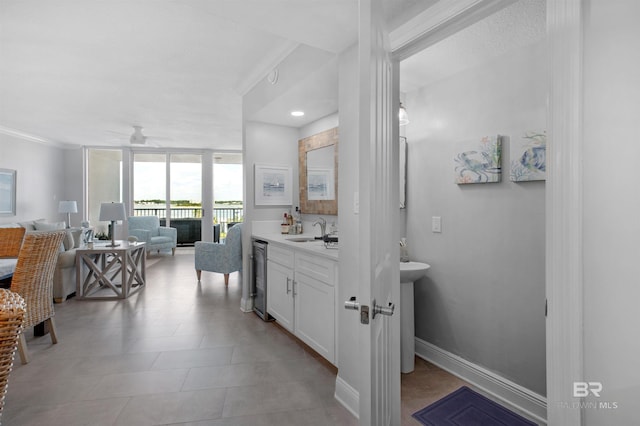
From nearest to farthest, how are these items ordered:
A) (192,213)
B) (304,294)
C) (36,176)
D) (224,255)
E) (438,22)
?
(438,22), (304,294), (224,255), (36,176), (192,213)

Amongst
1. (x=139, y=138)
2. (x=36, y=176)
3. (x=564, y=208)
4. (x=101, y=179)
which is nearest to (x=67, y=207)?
(x=36, y=176)

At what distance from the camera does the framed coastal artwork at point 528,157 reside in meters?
2.03

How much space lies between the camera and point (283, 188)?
4.07m

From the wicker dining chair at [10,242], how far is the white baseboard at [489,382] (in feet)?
14.1

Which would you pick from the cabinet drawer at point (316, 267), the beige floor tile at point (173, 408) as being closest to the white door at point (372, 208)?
the cabinet drawer at point (316, 267)

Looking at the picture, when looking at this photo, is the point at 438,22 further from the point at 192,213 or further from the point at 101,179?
the point at 101,179

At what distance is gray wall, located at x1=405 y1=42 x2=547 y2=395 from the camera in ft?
6.81

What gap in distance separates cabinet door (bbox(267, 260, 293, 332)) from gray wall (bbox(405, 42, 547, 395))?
1.14m

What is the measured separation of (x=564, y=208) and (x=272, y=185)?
321 cm

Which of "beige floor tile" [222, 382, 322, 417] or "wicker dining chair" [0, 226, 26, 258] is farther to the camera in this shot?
"wicker dining chair" [0, 226, 26, 258]

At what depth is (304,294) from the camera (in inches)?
109

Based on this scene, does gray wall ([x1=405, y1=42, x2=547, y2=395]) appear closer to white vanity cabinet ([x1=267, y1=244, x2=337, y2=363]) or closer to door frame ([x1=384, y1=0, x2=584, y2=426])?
white vanity cabinet ([x1=267, y1=244, x2=337, y2=363])

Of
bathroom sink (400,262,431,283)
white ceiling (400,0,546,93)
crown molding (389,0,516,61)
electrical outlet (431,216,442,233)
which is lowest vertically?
bathroom sink (400,262,431,283)

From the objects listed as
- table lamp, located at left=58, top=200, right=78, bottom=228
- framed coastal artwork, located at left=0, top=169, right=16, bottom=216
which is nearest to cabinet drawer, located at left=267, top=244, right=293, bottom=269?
framed coastal artwork, located at left=0, top=169, right=16, bottom=216
